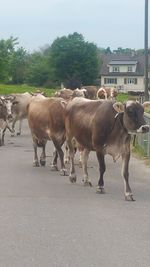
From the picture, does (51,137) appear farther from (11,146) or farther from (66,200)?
(11,146)

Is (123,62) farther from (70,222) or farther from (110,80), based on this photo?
(70,222)

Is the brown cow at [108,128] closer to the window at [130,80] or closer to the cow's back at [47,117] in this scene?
the cow's back at [47,117]

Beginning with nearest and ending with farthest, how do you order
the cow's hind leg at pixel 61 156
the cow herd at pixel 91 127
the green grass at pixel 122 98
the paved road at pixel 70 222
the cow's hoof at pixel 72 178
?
the paved road at pixel 70 222 → the cow herd at pixel 91 127 → the cow's hoof at pixel 72 178 → the cow's hind leg at pixel 61 156 → the green grass at pixel 122 98

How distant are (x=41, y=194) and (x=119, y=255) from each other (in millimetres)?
4970

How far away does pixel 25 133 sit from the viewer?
1226 inches

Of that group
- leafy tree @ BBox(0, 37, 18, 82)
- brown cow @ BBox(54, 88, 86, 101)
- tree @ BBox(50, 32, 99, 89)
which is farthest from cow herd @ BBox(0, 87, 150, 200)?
tree @ BBox(50, 32, 99, 89)

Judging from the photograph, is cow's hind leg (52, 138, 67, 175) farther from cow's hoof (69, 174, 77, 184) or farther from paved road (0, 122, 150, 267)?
cow's hoof (69, 174, 77, 184)

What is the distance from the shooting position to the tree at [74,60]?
117 m

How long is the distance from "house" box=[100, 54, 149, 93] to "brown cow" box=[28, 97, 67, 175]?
403 ft

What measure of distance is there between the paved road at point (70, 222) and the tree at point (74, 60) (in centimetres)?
10143

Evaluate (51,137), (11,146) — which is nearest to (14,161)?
(51,137)

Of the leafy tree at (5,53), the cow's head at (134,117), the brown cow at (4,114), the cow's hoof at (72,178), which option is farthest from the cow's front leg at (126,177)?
the leafy tree at (5,53)

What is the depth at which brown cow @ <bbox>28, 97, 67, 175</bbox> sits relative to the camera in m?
16.5

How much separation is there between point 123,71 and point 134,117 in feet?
438
